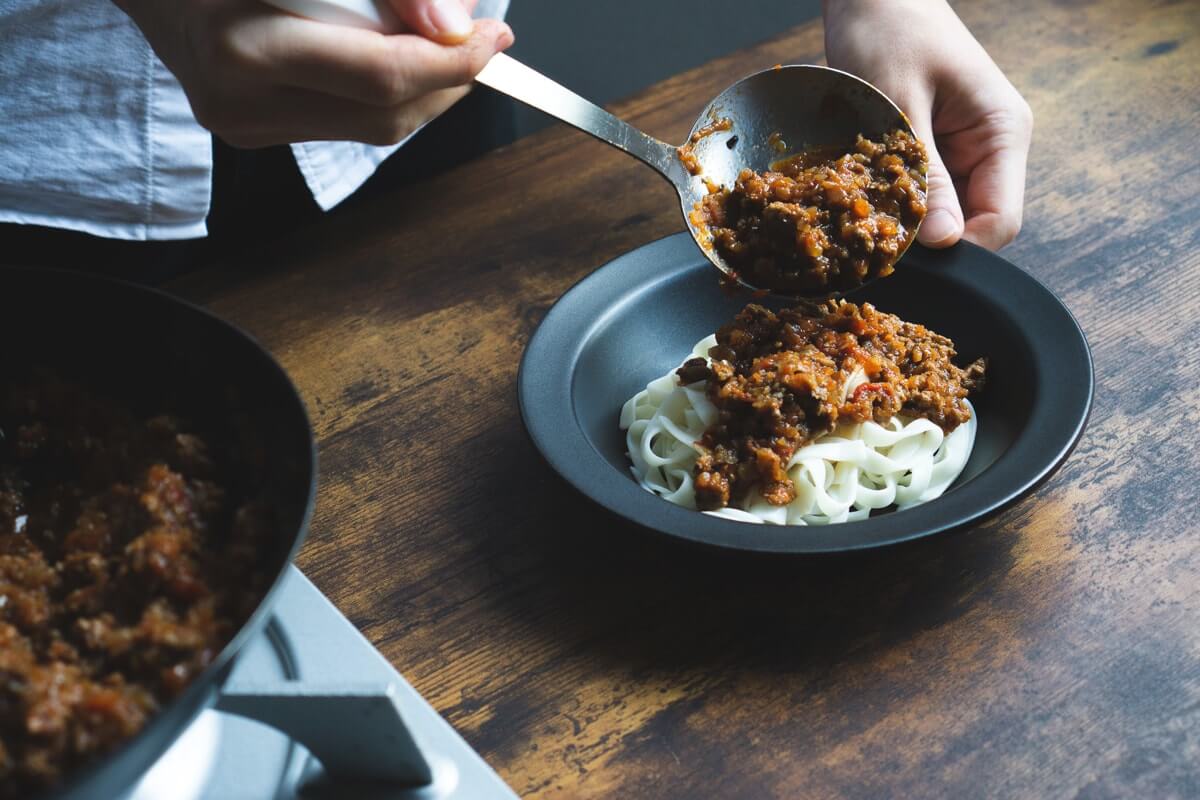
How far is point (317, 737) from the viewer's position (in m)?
1.05

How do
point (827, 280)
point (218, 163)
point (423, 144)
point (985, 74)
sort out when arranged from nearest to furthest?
point (827, 280), point (985, 74), point (218, 163), point (423, 144)

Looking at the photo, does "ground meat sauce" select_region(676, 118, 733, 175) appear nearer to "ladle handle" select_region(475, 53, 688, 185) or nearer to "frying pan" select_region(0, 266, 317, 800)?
"ladle handle" select_region(475, 53, 688, 185)

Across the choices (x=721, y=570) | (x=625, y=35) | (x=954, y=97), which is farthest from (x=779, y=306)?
(x=625, y=35)

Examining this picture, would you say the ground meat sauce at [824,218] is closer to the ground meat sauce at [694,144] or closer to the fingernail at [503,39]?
the ground meat sauce at [694,144]

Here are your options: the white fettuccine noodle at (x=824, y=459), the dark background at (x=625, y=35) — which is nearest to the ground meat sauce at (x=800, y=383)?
the white fettuccine noodle at (x=824, y=459)

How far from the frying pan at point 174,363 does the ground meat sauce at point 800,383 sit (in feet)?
2.11

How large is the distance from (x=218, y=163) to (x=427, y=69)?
100cm

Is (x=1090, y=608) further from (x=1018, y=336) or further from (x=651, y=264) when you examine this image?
(x=651, y=264)

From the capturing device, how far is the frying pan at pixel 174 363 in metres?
1.09

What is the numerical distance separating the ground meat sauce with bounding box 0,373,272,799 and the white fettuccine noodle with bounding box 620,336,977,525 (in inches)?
27.4

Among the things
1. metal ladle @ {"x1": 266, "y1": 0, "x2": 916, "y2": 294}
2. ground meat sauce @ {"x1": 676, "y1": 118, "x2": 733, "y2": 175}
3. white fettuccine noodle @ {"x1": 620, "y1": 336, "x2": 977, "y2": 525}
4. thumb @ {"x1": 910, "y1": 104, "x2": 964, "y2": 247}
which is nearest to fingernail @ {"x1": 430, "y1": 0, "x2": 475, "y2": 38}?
metal ladle @ {"x1": 266, "y1": 0, "x2": 916, "y2": 294}

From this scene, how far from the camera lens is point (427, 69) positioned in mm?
1368

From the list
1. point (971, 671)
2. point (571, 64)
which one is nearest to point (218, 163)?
point (971, 671)

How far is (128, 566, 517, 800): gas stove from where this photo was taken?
99 centimetres
